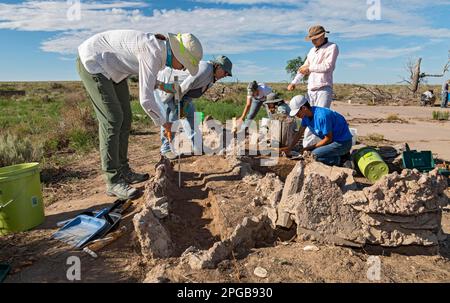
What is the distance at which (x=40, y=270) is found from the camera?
276cm

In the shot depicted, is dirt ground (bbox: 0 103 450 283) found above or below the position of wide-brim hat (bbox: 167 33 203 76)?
below

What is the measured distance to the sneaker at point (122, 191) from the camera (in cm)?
405

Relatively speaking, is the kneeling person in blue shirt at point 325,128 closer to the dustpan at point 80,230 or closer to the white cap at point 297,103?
the white cap at point 297,103

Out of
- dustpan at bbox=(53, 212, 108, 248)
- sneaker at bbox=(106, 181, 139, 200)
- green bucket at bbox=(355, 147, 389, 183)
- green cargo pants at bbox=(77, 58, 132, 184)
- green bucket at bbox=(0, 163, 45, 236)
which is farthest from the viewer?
green bucket at bbox=(355, 147, 389, 183)

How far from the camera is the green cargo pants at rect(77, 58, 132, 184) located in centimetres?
393

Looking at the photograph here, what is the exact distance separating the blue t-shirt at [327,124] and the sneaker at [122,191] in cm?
246

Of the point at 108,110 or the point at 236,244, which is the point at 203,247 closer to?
the point at 236,244

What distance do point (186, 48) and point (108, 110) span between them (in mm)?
1059

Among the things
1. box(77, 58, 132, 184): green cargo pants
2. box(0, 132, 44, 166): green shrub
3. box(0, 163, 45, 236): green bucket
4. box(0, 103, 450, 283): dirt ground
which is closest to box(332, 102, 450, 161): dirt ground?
box(0, 103, 450, 283): dirt ground

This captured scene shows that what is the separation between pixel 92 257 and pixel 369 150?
157 inches

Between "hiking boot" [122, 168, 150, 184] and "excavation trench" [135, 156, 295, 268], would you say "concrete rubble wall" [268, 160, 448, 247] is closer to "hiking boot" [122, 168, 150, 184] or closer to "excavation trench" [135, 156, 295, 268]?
"excavation trench" [135, 156, 295, 268]

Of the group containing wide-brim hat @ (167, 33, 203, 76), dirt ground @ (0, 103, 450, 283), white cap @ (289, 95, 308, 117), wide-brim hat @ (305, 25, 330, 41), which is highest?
wide-brim hat @ (305, 25, 330, 41)
